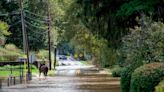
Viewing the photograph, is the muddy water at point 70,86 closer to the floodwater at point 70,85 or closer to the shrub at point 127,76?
the floodwater at point 70,85

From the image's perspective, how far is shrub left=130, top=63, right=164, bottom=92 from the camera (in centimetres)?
1844

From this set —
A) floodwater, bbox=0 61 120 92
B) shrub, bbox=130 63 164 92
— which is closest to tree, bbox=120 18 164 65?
shrub, bbox=130 63 164 92

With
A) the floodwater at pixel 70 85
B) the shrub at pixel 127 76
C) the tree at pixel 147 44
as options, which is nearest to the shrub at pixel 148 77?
the shrub at pixel 127 76

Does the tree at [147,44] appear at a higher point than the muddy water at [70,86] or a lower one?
higher

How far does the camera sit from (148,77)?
18703mm

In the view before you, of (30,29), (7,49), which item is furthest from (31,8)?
(7,49)

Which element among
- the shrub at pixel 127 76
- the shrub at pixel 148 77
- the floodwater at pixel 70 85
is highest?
the shrub at pixel 148 77

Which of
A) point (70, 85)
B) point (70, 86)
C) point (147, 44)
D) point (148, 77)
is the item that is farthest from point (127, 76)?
point (70, 85)

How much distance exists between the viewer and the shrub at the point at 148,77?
1844 cm

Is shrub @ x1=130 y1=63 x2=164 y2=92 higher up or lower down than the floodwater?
higher up

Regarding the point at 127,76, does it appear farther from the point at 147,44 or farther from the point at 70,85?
the point at 70,85

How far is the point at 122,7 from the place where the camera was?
1366 inches

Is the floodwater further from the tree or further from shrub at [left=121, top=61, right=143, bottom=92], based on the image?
shrub at [left=121, top=61, right=143, bottom=92]

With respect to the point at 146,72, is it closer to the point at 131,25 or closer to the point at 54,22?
the point at 131,25
